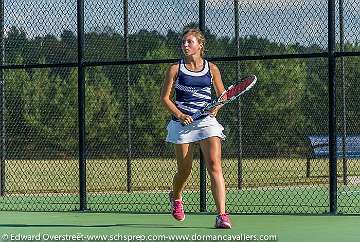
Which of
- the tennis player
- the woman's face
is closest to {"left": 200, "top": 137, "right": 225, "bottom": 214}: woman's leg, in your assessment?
the tennis player

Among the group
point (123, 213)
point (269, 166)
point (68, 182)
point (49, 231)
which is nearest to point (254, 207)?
point (123, 213)

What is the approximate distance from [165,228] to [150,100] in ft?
38.1

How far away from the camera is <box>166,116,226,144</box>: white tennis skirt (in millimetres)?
10219

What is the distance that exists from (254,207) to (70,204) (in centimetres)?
215

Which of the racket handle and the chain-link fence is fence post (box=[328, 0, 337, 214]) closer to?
the chain-link fence

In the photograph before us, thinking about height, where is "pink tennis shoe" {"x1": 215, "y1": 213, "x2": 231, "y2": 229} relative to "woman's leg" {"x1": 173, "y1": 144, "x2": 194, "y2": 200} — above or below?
below

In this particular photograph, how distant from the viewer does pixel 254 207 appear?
13.8 metres

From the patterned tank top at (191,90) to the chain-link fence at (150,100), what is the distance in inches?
59.3

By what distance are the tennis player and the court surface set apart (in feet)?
1.41

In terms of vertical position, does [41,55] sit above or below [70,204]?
above

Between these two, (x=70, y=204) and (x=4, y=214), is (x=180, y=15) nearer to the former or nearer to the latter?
(x=70, y=204)

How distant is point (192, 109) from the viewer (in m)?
10.3

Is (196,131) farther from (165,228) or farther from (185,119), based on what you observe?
(165,228)

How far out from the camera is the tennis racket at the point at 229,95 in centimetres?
1019
